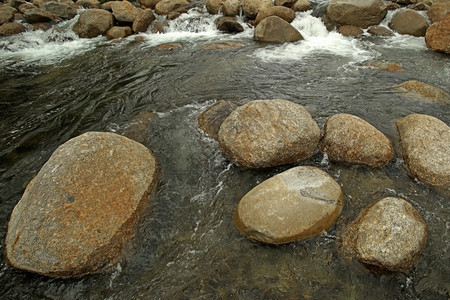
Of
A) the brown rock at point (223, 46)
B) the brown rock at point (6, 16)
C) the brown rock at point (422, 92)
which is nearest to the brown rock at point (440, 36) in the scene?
the brown rock at point (422, 92)

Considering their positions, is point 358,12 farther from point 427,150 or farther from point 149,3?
point 149,3

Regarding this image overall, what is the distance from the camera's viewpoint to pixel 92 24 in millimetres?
13766

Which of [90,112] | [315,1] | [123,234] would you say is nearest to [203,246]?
[123,234]

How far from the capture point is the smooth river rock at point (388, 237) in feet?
11.2

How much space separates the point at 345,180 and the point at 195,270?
9.18 ft

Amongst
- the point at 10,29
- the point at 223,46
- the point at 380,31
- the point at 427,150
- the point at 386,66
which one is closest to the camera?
the point at 427,150

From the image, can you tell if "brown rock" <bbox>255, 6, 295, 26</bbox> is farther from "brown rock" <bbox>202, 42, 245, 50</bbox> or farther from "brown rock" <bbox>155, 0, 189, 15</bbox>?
"brown rock" <bbox>155, 0, 189, 15</bbox>

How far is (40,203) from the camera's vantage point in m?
3.77

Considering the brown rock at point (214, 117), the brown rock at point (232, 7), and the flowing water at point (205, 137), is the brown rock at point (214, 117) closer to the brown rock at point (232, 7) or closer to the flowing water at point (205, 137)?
the flowing water at point (205, 137)

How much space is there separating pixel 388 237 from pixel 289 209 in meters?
1.20

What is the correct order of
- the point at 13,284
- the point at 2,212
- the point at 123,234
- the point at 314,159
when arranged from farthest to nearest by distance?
the point at 314,159 → the point at 2,212 → the point at 123,234 → the point at 13,284

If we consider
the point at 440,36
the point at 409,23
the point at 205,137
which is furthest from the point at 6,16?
the point at 440,36

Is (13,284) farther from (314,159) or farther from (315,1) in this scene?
(315,1)

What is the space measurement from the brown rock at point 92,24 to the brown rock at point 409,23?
1304 cm
